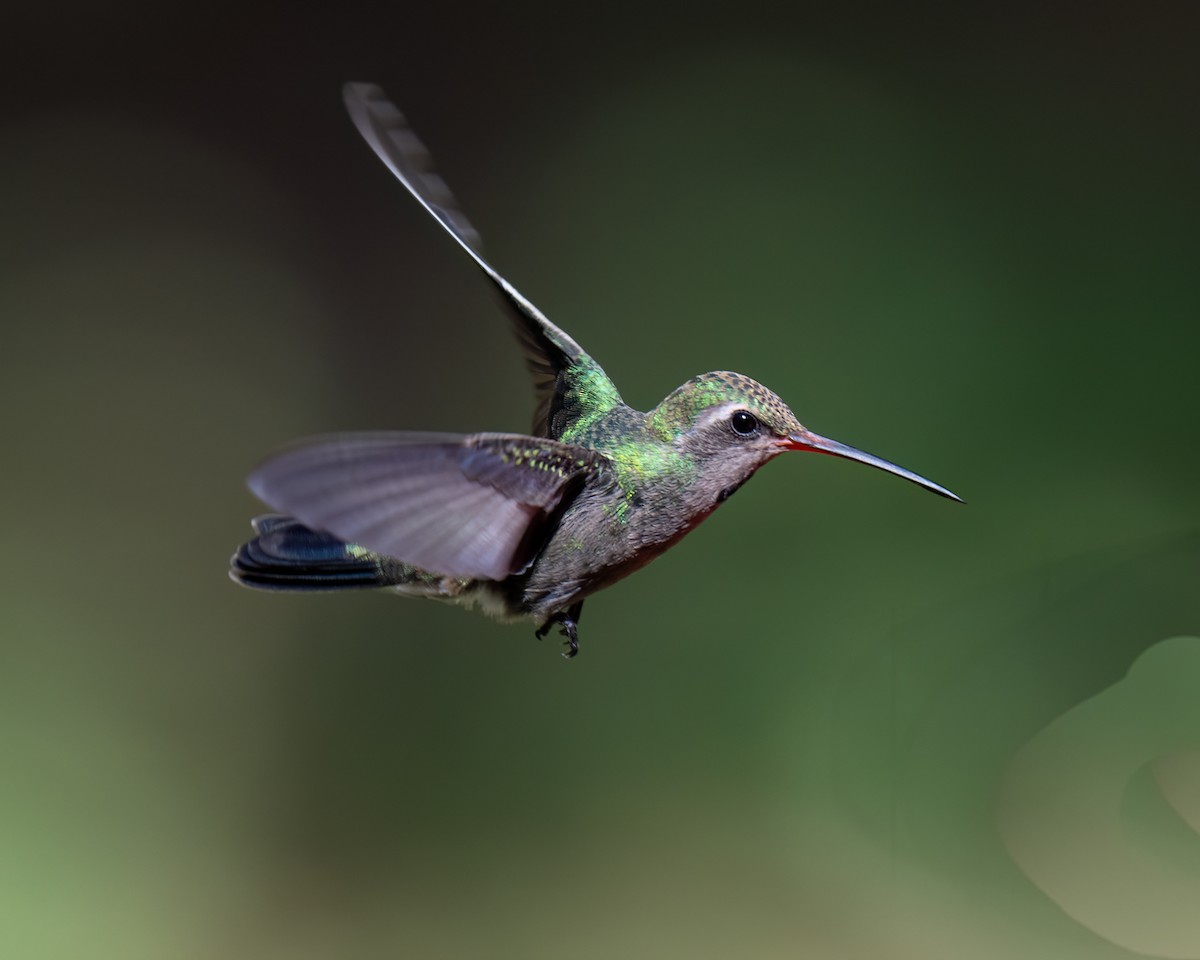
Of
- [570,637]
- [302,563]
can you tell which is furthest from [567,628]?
[302,563]

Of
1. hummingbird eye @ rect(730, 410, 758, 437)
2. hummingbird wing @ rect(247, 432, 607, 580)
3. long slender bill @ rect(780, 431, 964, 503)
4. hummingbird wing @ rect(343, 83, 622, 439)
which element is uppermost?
hummingbird wing @ rect(343, 83, 622, 439)

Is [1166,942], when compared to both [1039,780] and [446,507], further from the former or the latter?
[446,507]

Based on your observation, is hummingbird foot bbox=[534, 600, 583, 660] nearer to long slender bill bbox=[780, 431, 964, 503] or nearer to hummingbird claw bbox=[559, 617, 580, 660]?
hummingbird claw bbox=[559, 617, 580, 660]

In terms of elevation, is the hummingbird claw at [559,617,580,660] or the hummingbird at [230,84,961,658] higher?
the hummingbird at [230,84,961,658]

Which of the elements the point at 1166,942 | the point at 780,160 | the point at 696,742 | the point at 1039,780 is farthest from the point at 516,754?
the point at 780,160

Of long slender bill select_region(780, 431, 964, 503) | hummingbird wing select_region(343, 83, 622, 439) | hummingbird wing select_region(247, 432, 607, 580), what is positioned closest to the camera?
hummingbird wing select_region(247, 432, 607, 580)

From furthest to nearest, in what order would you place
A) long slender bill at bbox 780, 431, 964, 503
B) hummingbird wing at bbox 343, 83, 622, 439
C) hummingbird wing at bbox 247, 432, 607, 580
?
1. hummingbird wing at bbox 343, 83, 622, 439
2. long slender bill at bbox 780, 431, 964, 503
3. hummingbird wing at bbox 247, 432, 607, 580

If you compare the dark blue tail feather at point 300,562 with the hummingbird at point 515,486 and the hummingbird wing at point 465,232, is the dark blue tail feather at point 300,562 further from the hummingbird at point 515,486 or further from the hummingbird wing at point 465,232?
the hummingbird wing at point 465,232

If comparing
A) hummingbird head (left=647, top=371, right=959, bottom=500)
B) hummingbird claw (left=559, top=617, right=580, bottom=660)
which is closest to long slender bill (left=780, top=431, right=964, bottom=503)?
hummingbird head (left=647, top=371, right=959, bottom=500)
